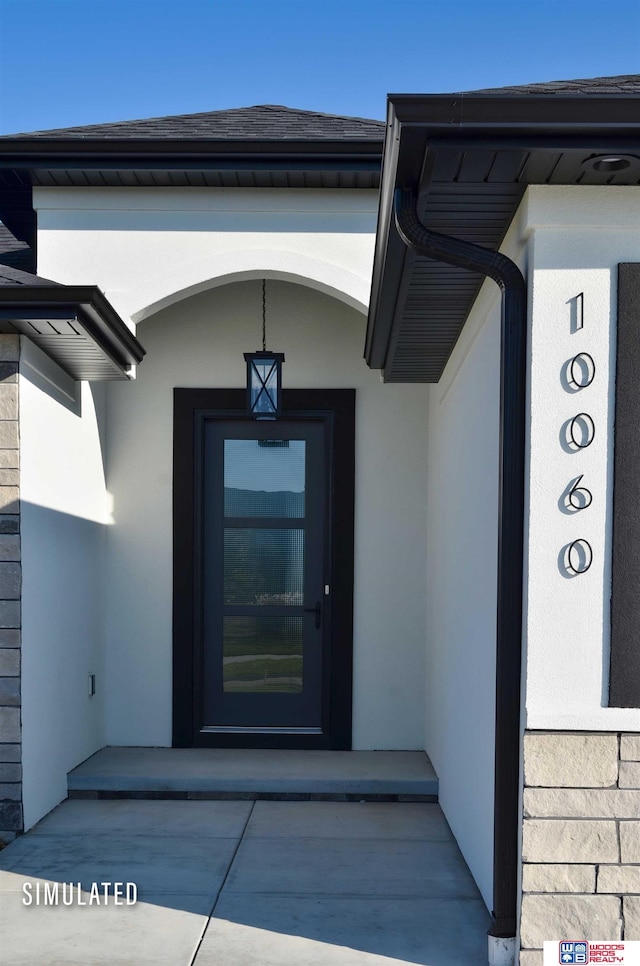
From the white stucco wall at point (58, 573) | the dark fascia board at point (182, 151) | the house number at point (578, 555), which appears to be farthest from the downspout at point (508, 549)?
the white stucco wall at point (58, 573)

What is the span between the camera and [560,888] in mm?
3197

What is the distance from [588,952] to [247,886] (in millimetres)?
1674

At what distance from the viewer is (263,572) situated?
688 centimetres

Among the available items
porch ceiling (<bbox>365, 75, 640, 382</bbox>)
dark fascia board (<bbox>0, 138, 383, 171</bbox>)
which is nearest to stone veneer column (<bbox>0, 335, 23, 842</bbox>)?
dark fascia board (<bbox>0, 138, 383, 171</bbox>)

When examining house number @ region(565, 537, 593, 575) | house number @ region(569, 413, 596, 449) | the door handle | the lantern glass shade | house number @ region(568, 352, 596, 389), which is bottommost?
the door handle

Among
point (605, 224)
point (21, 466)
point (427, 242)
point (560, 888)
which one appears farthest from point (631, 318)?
point (21, 466)

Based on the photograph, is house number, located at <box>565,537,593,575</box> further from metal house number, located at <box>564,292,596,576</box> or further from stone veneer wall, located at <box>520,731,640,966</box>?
stone veneer wall, located at <box>520,731,640,966</box>

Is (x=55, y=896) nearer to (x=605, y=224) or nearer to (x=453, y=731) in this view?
(x=453, y=731)

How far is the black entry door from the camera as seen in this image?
6840 mm

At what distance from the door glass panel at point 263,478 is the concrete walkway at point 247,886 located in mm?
2064

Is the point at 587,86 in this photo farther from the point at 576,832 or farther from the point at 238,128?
the point at 238,128

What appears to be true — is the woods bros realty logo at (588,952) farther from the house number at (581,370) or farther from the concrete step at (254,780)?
the concrete step at (254,780)

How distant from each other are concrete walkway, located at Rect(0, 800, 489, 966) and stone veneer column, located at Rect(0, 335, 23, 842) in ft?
0.85

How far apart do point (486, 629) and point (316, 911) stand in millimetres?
1373
